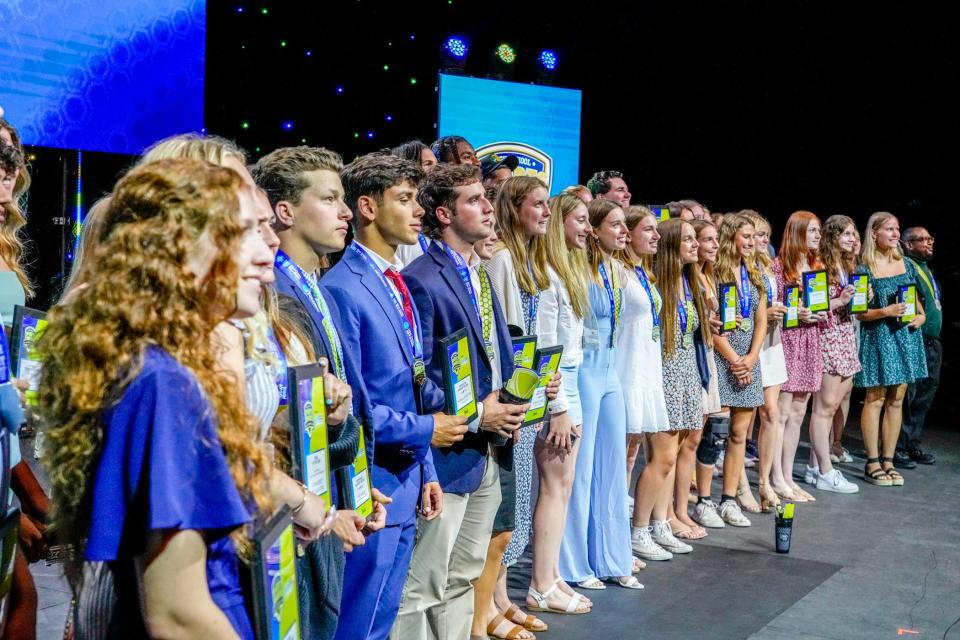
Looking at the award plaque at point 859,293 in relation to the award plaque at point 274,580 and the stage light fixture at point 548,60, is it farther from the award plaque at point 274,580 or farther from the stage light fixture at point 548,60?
the award plaque at point 274,580

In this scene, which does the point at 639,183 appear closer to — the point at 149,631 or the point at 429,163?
the point at 429,163

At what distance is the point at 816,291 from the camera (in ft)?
20.2

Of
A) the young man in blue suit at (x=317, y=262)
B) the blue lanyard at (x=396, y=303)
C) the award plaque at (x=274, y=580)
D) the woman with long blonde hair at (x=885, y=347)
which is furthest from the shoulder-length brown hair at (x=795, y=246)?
the award plaque at (x=274, y=580)

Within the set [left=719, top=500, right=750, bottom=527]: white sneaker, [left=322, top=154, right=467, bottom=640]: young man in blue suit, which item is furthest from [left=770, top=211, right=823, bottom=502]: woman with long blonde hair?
[left=322, top=154, right=467, bottom=640]: young man in blue suit

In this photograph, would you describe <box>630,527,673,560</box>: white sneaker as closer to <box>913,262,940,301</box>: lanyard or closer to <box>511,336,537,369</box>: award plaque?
<box>511,336,537,369</box>: award plaque

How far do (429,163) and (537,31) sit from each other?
499cm

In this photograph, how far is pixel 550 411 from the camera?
12.9 feet

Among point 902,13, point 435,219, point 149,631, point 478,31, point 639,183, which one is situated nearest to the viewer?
point 149,631

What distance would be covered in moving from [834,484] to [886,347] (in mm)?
1014

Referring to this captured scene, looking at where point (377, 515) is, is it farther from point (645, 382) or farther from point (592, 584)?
point (645, 382)

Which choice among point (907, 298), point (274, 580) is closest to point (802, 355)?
point (907, 298)

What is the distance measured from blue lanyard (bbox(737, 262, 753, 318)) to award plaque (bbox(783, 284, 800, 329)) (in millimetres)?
524

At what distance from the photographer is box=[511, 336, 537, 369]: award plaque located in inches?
134

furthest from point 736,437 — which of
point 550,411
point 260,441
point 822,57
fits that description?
point 822,57
